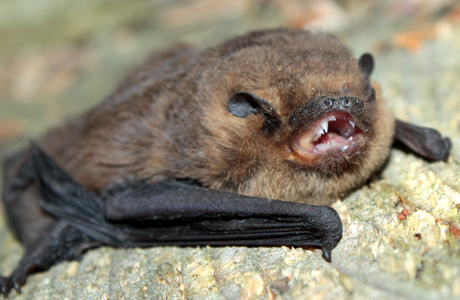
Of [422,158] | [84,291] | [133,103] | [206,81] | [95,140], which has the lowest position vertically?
[84,291]

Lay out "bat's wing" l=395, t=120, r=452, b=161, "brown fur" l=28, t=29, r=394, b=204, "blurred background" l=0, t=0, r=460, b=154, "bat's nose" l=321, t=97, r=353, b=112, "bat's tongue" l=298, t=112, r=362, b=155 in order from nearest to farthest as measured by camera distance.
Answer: "bat's nose" l=321, t=97, r=353, b=112 < "bat's tongue" l=298, t=112, r=362, b=155 < "brown fur" l=28, t=29, r=394, b=204 < "bat's wing" l=395, t=120, r=452, b=161 < "blurred background" l=0, t=0, r=460, b=154

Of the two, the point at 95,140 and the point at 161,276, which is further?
the point at 95,140

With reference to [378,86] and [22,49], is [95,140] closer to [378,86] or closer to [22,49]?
[378,86]

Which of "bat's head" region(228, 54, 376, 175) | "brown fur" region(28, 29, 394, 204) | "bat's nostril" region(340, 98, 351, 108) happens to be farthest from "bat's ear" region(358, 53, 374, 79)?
"bat's nostril" region(340, 98, 351, 108)

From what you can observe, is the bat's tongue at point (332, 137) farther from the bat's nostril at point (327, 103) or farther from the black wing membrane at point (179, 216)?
the black wing membrane at point (179, 216)

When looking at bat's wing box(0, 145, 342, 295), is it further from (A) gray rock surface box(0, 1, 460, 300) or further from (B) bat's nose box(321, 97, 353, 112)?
(B) bat's nose box(321, 97, 353, 112)

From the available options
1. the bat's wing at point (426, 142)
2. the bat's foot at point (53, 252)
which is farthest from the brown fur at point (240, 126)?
the bat's foot at point (53, 252)

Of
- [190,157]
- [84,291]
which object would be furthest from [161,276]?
[190,157]
